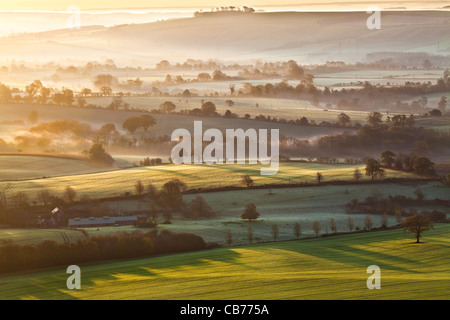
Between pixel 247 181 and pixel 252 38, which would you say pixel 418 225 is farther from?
pixel 252 38

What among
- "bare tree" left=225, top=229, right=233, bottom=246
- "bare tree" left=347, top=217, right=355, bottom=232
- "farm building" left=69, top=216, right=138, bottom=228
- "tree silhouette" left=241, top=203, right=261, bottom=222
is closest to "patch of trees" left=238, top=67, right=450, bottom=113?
"bare tree" left=347, top=217, right=355, bottom=232

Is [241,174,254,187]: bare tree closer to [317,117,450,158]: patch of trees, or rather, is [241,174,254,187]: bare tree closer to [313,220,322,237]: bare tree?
[313,220,322,237]: bare tree

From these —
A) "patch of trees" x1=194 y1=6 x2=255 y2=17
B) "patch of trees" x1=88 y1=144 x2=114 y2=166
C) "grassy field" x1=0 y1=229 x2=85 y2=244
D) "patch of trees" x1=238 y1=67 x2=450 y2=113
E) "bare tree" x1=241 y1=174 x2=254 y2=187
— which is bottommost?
"grassy field" x1=0 y1=229 x2=85 y2=244

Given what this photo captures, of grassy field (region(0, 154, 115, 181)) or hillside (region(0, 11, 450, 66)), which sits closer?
grassy field (region(0, 154, 115, 181))

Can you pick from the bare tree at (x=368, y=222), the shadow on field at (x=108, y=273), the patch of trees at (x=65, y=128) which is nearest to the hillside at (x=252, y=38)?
the patch of trees at (x=65, y=128)

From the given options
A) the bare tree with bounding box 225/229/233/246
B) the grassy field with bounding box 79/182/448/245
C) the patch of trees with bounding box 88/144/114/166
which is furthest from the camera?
the patch of trees with bounding box 88/144/114/166
